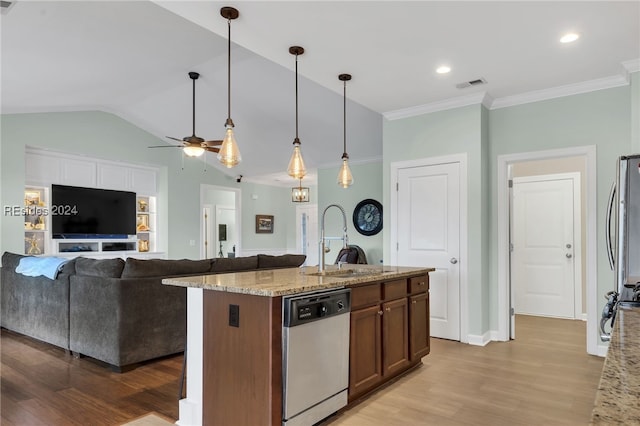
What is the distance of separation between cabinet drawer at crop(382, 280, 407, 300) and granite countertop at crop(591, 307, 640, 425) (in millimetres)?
1938

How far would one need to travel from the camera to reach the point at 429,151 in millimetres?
4762

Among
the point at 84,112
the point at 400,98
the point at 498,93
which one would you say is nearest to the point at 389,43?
the point at 400,98

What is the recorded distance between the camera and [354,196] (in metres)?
8.34

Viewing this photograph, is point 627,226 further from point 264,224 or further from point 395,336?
point 264,224

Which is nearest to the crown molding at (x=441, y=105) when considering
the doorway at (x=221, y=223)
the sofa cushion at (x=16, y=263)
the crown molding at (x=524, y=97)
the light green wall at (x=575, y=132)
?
the crown molding at (x=524, y=97)

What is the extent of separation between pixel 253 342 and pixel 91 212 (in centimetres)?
611

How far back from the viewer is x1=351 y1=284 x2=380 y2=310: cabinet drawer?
9.00ft

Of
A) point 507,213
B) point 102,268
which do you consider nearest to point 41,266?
point 102,268

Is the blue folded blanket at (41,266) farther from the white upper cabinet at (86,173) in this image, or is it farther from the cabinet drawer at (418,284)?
the cabinet drawer at (418,284)

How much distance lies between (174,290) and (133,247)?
4.43 m

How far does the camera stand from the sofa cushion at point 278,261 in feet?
15.0

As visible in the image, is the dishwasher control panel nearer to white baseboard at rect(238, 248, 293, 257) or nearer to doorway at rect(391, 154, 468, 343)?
doorway at rect(391, 154, 468, 343)

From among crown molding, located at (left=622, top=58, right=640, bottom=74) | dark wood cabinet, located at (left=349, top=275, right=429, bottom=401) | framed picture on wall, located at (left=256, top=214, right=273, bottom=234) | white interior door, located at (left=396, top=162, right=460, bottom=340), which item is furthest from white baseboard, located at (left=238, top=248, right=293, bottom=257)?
crown molding, located at (left=622, top=58, right=640, bottom=74)

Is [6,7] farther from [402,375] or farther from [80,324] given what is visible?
[402,375]
